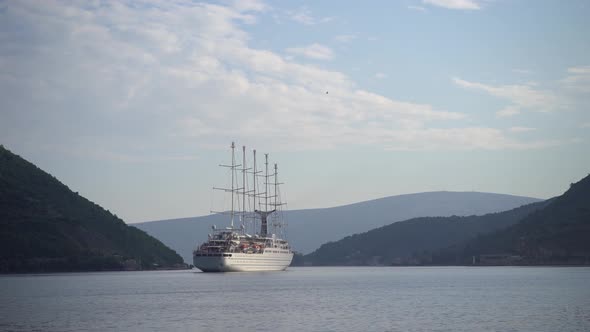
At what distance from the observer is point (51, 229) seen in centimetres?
15238

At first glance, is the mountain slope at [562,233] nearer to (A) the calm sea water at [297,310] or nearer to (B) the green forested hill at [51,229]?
(A) the calm sea water at [297,310]

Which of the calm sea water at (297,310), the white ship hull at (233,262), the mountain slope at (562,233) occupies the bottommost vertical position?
A: the calm sea water at (297,310)

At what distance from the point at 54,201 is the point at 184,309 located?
109m

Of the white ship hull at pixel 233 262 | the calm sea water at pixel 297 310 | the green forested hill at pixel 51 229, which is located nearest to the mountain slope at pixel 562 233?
the white ship hull at pixel 233 262

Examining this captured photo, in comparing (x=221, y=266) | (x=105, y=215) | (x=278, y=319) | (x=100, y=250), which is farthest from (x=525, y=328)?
(x=105, y=215)

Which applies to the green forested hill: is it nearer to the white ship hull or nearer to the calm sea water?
the white ship hull

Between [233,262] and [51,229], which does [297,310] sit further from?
[51,229]

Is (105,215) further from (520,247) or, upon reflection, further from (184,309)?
(184,309)

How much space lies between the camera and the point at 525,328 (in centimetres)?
4869

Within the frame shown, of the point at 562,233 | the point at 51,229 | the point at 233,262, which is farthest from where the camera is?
the point at 562,233

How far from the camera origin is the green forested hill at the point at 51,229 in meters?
146

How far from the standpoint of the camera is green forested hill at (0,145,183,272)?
14575cm

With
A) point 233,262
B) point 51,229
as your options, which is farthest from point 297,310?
point 51,229

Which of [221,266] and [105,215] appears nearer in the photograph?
[221,266]
